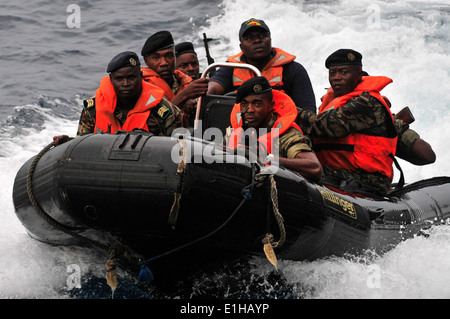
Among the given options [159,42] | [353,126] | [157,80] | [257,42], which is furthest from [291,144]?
[159,42]

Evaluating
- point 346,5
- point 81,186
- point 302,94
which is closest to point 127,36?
point 346,5

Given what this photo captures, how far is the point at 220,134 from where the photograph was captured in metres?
4.21

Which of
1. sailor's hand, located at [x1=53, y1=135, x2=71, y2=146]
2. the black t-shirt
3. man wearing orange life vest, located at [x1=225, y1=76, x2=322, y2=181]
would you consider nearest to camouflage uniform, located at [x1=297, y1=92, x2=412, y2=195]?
the black t-shirt

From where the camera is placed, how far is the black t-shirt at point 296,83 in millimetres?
4488

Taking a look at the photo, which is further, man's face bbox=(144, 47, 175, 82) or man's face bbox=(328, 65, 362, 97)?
man's face bbox=(144, 47, 175, 82)

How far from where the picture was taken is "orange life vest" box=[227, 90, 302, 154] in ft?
11.7

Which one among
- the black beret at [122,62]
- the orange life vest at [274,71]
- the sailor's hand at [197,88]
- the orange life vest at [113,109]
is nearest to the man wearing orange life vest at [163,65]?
the sailor's hand at [197,88]

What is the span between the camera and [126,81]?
12.5 feet

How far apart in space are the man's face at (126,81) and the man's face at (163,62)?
30.7 inches

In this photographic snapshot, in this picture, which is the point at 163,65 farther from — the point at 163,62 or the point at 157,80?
the point at 157,80

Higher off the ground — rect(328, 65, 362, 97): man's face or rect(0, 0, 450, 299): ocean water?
rect(328, 65, 362, 97): man's face

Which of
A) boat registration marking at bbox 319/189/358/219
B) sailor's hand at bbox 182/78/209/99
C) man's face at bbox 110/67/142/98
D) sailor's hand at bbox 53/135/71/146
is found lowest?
boat registration marking at bbox 319/189/358/219

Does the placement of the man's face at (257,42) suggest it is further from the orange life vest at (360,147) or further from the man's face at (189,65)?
the man's face at (189,65)

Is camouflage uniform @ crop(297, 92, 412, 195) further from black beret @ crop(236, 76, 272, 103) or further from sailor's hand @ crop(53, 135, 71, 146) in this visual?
sailor's hand @ crop(53, 135, 71, 146)
